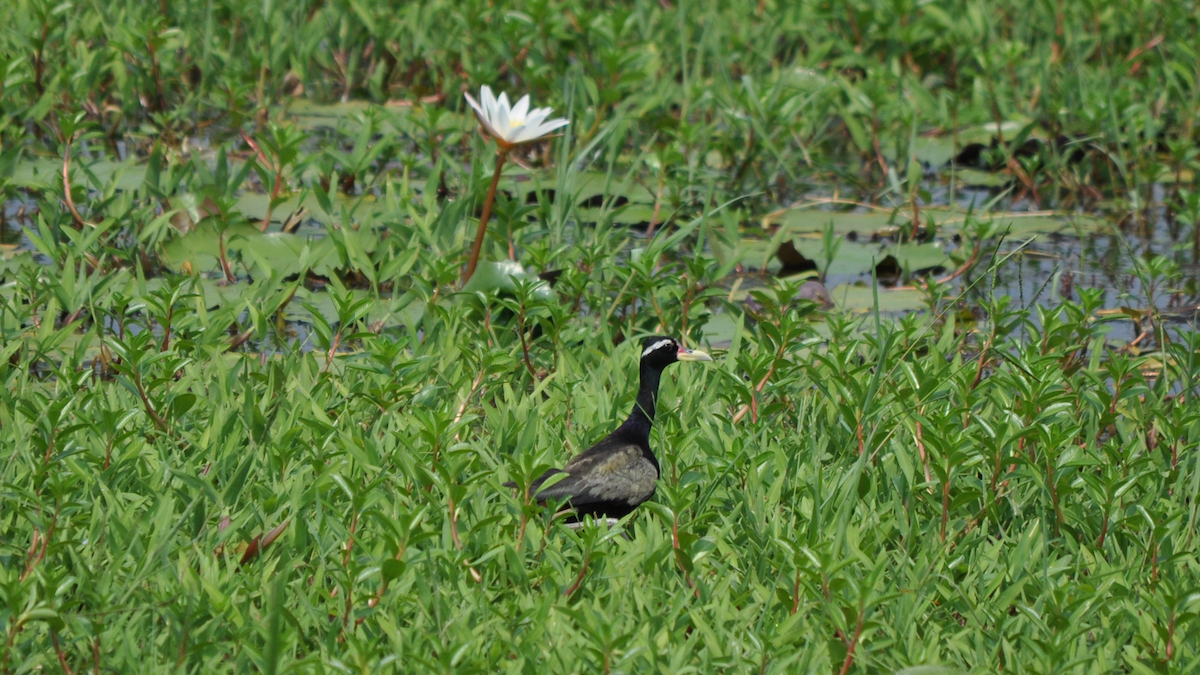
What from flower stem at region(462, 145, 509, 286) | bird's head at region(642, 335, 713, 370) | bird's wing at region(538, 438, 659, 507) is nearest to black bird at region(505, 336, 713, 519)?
bird's wing at region(538, 438, 659, 507)

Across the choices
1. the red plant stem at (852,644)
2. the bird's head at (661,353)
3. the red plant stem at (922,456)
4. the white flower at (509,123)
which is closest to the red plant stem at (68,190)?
the white flower at (509,123)

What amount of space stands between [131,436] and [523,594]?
1093 millimetres

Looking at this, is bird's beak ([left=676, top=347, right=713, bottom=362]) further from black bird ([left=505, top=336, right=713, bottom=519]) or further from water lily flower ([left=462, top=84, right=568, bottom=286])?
water lily flower ([left=462, top=84, right=568, bottom=286])

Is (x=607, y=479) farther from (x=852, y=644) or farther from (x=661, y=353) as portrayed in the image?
(x=852, y=644)

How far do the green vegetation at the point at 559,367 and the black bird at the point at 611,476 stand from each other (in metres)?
0.09

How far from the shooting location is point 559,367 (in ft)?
12.9

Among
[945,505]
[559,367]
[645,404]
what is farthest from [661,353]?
[945,505]

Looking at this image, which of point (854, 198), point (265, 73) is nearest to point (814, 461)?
point (854, 198)

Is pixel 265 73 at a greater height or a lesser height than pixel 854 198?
greater

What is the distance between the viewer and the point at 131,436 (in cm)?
320

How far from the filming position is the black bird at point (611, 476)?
3168 millimetres

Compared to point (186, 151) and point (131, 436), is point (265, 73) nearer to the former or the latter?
point (186, 151)

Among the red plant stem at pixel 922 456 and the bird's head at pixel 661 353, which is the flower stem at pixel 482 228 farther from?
the red plant stem at pixel 922 456

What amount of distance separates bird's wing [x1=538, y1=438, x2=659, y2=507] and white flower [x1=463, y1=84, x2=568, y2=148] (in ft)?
3.95
